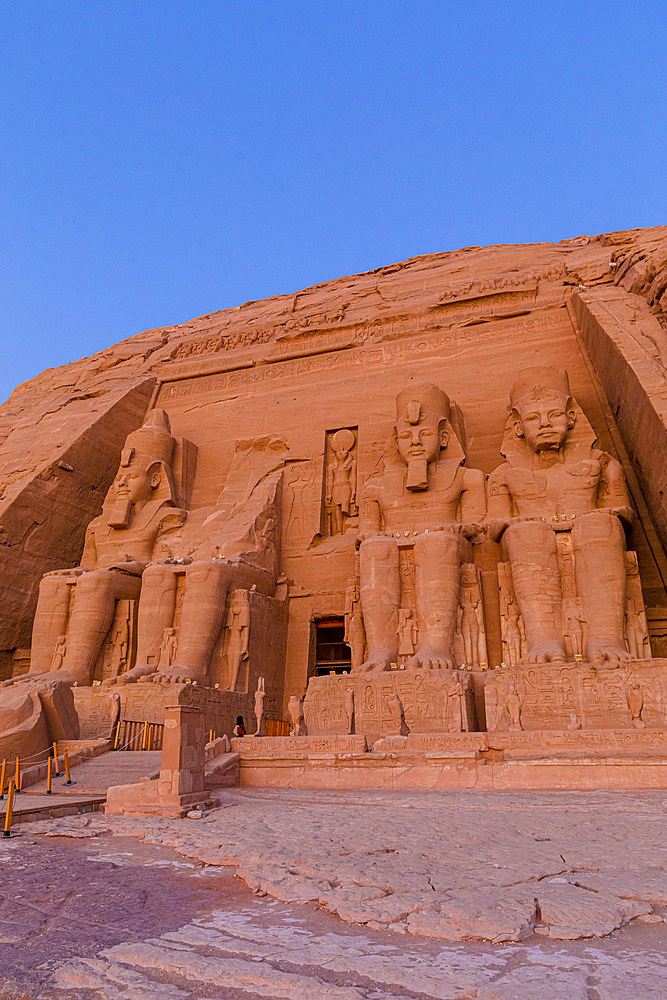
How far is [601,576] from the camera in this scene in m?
6.88

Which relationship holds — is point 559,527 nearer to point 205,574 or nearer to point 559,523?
point 559,523

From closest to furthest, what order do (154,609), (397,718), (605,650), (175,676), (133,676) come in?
(397,718) → (605,650) → (175,676) → (133,676) → (154,609)

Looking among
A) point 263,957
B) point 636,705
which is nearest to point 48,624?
point 636,705

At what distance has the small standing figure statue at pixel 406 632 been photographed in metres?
7.38

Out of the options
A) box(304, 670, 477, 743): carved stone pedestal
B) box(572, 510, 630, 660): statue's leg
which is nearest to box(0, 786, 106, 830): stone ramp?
box(304, 670, 477, 743): carved stone pedestal

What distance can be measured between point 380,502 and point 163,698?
3.16 meters

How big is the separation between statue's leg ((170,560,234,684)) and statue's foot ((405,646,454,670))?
2295 millimetres

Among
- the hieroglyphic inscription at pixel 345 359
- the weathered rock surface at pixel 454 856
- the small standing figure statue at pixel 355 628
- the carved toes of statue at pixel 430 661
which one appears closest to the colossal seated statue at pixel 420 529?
the carved toes of statue at pixel 430 661

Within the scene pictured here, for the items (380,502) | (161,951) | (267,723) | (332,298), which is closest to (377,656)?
(267,723)

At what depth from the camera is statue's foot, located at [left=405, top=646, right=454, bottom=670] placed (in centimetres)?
Result: 672

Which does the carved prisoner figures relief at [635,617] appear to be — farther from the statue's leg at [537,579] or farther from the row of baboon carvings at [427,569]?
the statue's leg at [537,579]

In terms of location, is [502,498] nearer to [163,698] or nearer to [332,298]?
[163,698]

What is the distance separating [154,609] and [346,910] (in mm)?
6658

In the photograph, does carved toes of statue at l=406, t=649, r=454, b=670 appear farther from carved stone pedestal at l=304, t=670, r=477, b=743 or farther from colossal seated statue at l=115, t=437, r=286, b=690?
colossal seated statue at l=115, t=437, r=286, b=690
